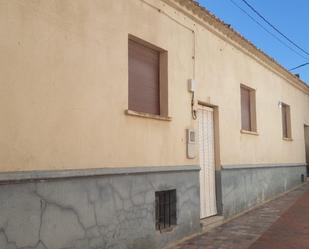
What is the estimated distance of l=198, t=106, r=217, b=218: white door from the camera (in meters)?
9.55

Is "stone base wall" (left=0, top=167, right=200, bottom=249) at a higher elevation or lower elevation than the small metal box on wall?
lower

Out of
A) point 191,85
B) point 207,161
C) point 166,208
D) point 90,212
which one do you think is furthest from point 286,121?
point 90,212

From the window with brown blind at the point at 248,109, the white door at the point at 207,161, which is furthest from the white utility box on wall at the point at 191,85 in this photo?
the window with brown blind at the point at 248,109

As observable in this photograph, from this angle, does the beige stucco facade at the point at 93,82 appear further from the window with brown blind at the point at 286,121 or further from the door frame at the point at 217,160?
the window with brown blind at the point at 286,121

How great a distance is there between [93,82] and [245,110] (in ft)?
24.3

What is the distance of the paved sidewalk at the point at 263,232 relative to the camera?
7785mm

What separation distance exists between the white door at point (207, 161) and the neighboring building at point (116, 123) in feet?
0.14

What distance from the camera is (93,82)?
20.0 ft

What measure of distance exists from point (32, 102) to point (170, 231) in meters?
3.89

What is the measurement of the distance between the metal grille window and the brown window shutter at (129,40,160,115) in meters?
1.54

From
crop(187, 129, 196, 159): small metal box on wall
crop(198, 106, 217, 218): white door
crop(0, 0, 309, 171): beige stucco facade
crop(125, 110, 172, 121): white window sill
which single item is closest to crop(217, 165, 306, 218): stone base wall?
crop(198, 106, 217, 218): white door

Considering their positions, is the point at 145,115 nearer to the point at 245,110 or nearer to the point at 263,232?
the point at 263,232

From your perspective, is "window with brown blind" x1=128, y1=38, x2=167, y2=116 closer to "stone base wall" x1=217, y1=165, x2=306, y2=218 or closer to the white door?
the white door

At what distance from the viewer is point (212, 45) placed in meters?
10.1
